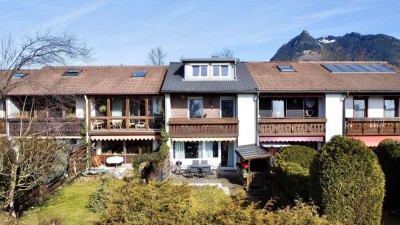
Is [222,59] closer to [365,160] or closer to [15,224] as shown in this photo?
[365,160]

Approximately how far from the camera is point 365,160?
1066 centimetres

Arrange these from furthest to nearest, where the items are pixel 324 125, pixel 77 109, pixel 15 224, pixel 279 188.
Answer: pixel 77 109, pixel 324 125, pixel 279 188, pixel 15 224

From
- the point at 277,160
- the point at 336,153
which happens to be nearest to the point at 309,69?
the point at 277,160

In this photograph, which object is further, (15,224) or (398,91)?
(398,91)

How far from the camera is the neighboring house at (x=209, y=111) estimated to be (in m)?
23.2

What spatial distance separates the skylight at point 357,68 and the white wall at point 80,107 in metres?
22.2

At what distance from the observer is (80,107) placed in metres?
25.1

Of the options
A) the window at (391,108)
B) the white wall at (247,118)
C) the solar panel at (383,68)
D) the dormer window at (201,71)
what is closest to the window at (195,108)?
the dormer window at (201,71)

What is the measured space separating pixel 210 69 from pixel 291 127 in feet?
26.9

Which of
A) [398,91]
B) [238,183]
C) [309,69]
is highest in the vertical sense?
[309,69]

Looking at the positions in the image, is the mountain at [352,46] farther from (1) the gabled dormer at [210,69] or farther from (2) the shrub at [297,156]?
(2) the shrub at [297,156]

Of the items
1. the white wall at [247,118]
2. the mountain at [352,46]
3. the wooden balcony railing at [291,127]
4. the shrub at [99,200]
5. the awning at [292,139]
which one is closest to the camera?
the shrub at [99,200]

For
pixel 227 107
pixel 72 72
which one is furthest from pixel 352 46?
pixel 72 72

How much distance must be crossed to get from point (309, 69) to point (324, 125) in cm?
707
